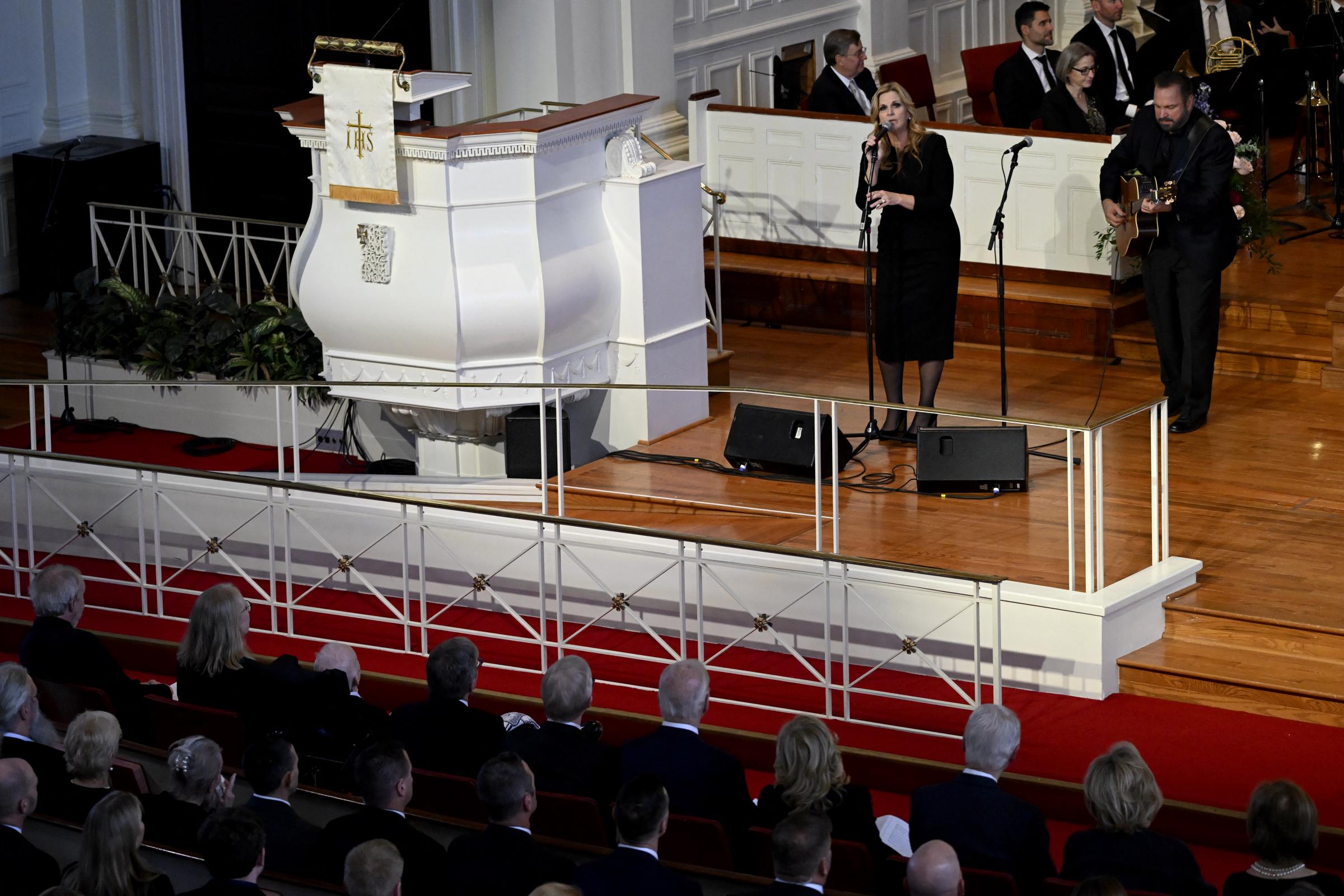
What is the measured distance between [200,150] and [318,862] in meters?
7.90

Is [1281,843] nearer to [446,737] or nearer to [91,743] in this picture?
[446,737]

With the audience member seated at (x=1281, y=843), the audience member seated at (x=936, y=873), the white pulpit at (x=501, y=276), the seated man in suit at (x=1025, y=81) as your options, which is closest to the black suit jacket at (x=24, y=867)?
the audience member seated at (x=936, y=873)

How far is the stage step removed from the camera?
9047mm

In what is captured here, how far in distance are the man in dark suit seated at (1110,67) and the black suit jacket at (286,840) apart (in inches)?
300

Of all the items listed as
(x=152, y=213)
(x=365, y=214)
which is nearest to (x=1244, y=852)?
(x=365, y=214)

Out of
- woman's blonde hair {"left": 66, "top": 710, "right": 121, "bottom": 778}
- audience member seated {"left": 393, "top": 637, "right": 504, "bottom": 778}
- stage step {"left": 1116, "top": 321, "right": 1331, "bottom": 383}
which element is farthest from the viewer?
stage step {"left": 1116, "top": 321, "right": 1331, "bottom": 383}

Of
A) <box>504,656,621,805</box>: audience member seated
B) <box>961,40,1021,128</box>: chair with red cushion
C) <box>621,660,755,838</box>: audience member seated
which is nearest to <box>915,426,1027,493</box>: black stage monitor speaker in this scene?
<box>621,660,755,838</box>: audience member seated

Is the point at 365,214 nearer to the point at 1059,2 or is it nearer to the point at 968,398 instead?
the point at 968,398

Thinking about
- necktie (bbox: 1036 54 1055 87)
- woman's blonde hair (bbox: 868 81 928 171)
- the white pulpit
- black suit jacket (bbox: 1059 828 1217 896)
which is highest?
necktie (bbox: 1036 54 1055 87)

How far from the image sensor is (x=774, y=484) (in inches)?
304

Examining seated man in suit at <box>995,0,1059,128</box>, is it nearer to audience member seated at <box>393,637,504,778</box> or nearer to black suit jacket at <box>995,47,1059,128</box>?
black suit jacket at <box>995,47,1059,128</box>

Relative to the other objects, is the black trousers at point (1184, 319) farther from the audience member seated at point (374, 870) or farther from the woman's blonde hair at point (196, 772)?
the audience member seated at point (374, 870)

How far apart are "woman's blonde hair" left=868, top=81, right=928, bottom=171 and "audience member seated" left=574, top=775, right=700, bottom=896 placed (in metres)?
4.03

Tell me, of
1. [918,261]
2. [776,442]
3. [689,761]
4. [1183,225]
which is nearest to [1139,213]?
[1183,225]
